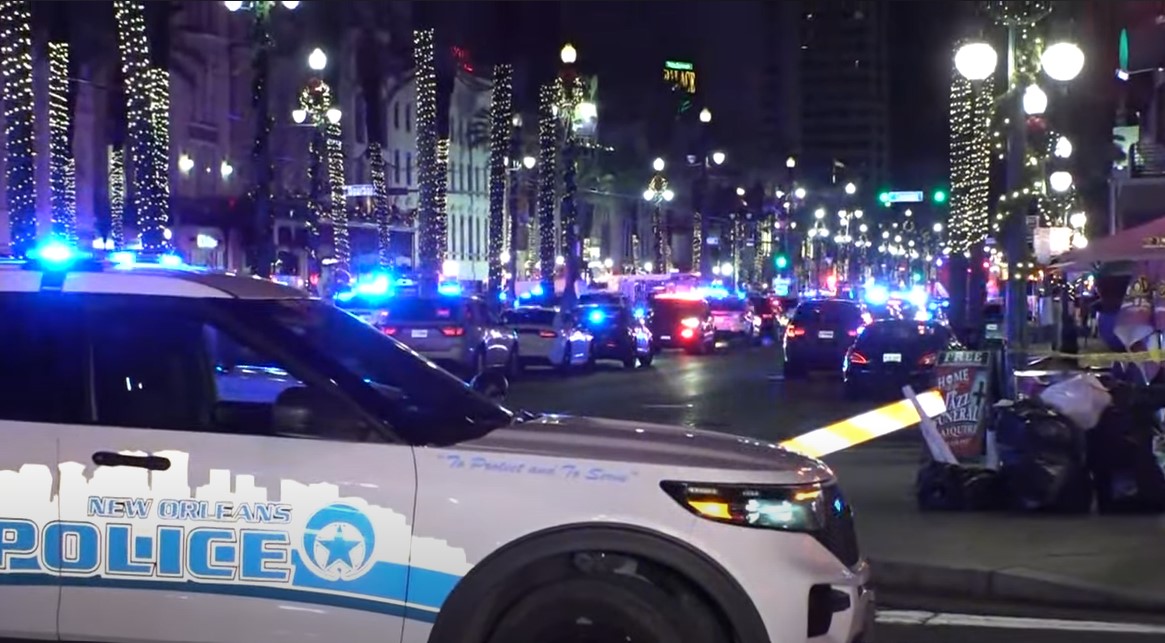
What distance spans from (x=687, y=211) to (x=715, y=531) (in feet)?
318

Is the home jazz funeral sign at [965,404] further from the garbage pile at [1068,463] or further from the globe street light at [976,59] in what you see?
the globe street light at [976,59]

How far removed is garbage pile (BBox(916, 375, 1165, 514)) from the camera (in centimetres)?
1205

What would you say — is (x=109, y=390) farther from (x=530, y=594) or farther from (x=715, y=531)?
(x=715, y=531)

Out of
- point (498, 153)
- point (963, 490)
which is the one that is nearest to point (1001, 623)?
point (963, 490)

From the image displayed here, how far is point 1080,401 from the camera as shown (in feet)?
39.9

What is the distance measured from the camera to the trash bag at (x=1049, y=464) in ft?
39.5

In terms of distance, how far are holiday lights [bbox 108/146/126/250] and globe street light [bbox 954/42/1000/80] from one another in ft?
86.8

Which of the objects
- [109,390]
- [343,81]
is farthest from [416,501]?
[343,81]

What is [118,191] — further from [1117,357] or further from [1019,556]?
[1019,556]

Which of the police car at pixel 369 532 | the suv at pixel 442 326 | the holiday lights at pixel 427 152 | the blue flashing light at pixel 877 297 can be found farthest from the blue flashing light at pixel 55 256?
the holiday lights at pixel 427 152

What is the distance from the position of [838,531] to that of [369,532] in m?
1.68

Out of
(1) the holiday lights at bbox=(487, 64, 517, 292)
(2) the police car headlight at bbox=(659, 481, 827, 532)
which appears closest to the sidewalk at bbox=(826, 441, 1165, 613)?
(2) the police car headlight at bbox=(659, 481, 827, 532)

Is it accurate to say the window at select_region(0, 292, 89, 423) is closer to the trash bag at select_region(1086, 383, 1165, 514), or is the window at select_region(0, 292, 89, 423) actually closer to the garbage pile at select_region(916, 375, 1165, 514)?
the garbage pile at select_region(916, 375, 1165, 514)

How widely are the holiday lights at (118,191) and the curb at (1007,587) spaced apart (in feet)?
103
